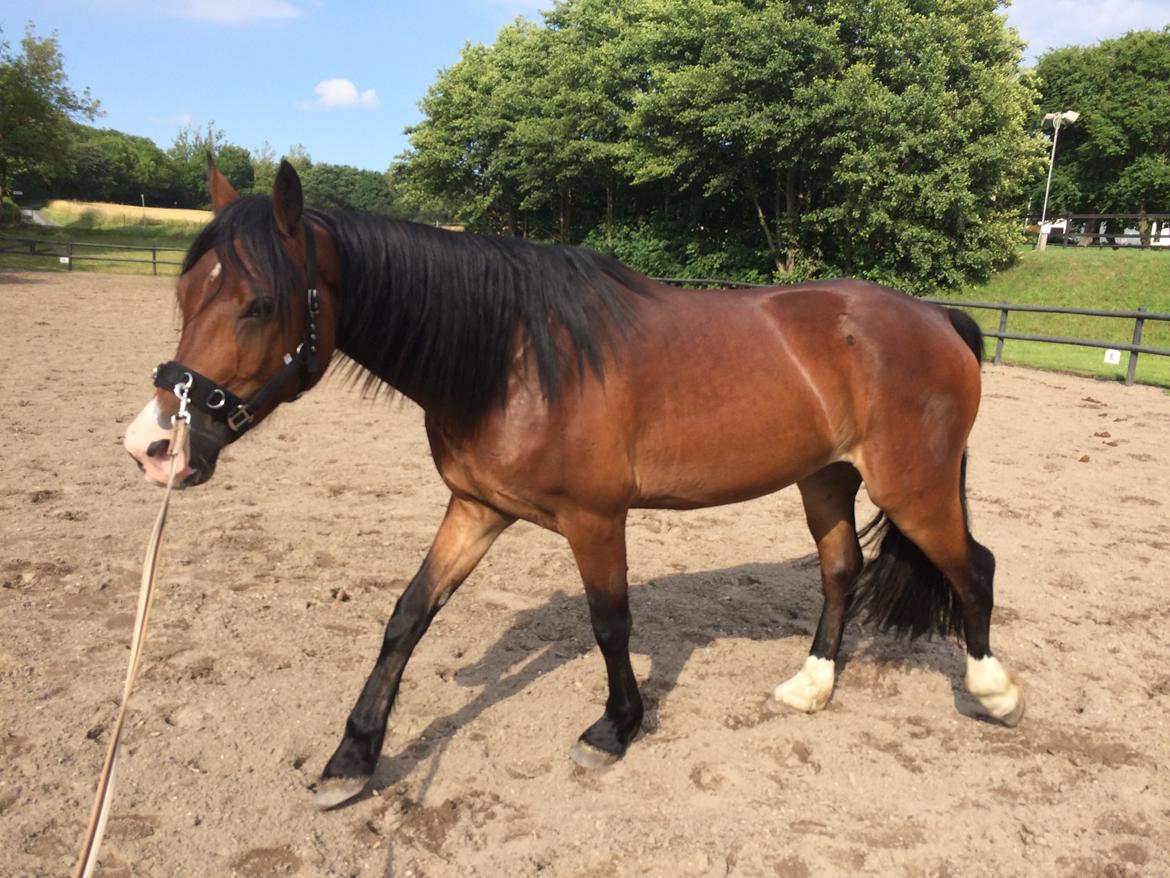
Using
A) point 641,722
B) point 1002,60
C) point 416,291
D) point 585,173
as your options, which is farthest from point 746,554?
point 585,173

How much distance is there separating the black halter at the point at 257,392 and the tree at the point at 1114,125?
40.7m

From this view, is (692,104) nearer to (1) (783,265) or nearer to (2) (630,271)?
(1) (783,265)

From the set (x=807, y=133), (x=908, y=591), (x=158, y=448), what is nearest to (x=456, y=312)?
(x=158, y=448)

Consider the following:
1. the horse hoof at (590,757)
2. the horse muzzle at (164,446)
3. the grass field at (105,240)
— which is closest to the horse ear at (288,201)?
the grass field at (105,240)

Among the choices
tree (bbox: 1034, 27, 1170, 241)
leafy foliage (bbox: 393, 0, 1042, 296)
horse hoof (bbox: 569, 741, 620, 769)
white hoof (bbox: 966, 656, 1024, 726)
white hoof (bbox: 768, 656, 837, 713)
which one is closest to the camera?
horse hoof (bbox: 569, 741, 620, 769)

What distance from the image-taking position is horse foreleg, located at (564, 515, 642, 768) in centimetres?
276

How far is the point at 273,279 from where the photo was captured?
7.11ft

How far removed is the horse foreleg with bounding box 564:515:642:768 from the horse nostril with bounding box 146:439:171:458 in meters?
1.24

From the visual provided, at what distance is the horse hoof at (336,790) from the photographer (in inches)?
100

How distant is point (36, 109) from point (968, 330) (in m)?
43.5

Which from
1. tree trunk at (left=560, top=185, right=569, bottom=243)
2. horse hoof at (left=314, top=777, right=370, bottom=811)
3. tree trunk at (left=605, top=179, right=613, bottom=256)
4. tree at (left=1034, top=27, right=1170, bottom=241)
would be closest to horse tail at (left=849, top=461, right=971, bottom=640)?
horse hoof at (left=314, top=777, right=370, bottom=811)

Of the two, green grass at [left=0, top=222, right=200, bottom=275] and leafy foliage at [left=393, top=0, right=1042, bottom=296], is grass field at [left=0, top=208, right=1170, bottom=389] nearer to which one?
green grass at [left=0, top=222, right=200, bottom=275]

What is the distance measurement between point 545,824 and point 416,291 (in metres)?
1.69

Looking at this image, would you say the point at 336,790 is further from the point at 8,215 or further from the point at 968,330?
the point at 8,215
